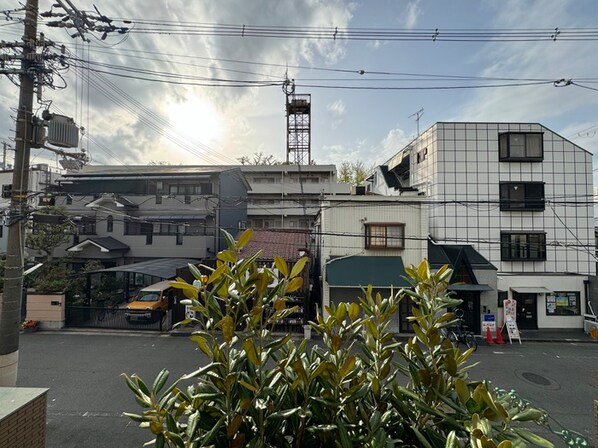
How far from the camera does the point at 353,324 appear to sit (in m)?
2.45

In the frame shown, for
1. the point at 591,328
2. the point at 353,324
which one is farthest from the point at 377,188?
the point at 353,324

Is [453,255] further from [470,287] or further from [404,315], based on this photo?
[404,315]

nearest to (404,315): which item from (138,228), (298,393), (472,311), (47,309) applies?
(472,311)

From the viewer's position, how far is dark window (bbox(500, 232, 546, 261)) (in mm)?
14117

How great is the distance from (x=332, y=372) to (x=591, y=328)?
18208 mm

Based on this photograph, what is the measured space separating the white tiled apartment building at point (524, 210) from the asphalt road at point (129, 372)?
2938mm

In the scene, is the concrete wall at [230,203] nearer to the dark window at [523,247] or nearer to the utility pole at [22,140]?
the utility pole at [22,140]

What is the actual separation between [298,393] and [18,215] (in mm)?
8810

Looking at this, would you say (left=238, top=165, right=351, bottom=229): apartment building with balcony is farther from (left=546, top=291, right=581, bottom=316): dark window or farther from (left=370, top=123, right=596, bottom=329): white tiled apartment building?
(left=546, top=291, right=581, bottom=316): dark window

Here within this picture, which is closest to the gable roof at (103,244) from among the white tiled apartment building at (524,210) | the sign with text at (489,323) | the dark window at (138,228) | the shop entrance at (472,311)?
the dark window at (138,228)

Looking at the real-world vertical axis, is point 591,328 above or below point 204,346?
below

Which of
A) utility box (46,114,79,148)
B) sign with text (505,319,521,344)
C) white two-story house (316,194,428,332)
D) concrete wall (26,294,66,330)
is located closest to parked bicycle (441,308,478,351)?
sign with text (505,319,521,344)

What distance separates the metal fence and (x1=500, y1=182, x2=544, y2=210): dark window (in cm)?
1805

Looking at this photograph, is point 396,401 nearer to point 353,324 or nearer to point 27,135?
point 353,324
